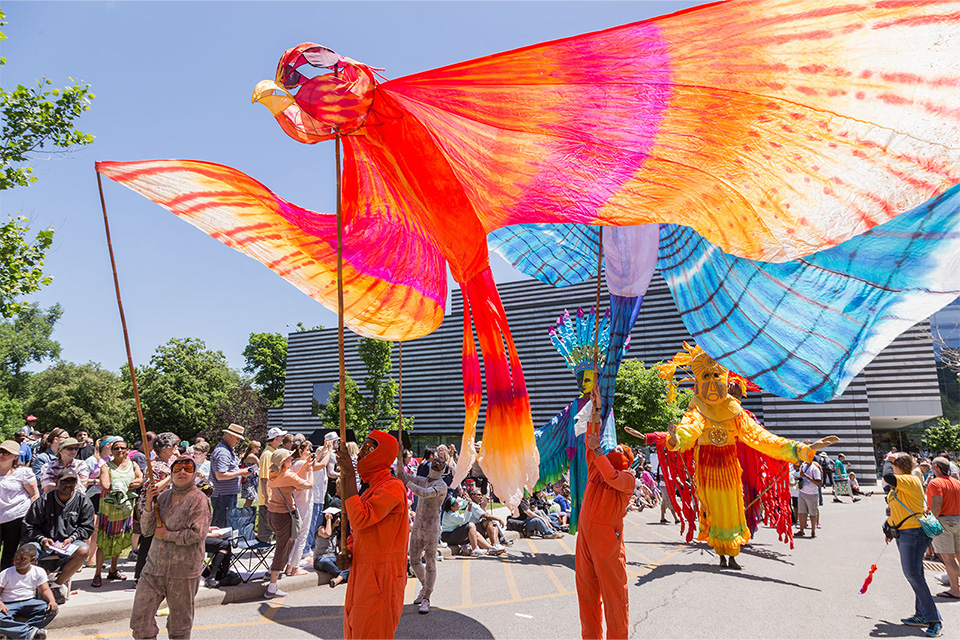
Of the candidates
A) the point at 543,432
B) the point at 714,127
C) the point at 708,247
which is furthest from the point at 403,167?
the point at 543,432

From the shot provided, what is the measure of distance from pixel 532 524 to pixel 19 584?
882cm

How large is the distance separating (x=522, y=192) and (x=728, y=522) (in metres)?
6.56

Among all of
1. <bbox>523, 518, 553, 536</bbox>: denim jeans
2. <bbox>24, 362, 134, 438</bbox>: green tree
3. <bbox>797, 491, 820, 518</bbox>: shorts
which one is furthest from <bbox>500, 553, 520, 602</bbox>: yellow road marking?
<bbox>24, 362, 134, 438</bbox>: green tree

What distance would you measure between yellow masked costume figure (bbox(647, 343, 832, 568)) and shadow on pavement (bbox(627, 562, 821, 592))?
9.2 inches

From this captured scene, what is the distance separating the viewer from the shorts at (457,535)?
9750mm

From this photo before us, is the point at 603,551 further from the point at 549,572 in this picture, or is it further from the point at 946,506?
the point at 946,506

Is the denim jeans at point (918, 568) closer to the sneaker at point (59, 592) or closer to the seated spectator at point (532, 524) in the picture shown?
the seated spectator at point (532, 524)

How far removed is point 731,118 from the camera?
3125 millimetres

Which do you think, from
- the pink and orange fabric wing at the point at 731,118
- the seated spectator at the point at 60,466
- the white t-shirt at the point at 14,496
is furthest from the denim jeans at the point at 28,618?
the pink and orange fabric wing at the point at 731,118

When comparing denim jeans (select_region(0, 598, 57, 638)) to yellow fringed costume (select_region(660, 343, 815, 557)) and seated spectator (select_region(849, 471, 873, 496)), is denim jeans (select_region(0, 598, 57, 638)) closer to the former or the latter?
yellow fringed costume (select_region(660, 343, 815, 557))

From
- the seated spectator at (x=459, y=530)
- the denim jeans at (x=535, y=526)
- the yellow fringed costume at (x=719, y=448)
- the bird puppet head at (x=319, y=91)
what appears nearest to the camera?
the bird puppet head at (x=319, y=91)

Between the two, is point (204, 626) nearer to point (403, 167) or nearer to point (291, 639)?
point (291, 639)

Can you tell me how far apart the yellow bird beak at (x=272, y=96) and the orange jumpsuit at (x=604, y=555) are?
11.5ft

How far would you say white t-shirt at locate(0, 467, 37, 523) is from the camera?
548 centimetres
